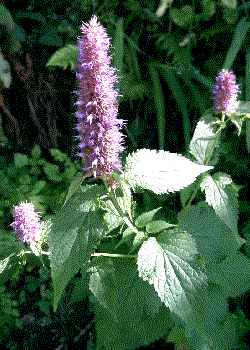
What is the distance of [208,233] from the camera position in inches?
67.7

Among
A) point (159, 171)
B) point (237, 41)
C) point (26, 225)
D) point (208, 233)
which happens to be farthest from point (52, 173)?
point (159, 171)

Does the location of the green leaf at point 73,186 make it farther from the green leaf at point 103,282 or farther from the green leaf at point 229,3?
the green leaf at point 229,3

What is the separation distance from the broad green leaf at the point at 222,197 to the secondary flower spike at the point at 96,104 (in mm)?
518

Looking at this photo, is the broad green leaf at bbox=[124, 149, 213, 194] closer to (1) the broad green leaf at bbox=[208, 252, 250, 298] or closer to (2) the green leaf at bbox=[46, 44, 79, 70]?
(1) the broad green leaf at bbox=[208, 252, 250, 298]

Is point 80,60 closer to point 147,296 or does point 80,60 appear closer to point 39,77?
point 147,296

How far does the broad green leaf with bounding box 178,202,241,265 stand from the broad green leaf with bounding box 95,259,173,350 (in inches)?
11.8

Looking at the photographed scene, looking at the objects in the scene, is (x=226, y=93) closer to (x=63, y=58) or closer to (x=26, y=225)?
(x=26, y=225)

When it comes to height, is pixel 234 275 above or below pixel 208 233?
below

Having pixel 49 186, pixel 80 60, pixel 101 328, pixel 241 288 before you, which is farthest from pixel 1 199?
pixel 80 60

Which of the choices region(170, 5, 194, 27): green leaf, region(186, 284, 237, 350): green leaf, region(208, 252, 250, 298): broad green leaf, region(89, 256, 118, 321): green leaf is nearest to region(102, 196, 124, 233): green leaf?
region(89, 256, 118, 321): green leaf

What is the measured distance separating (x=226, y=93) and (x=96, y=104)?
72 cm

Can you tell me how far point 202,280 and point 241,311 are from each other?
1.33 m

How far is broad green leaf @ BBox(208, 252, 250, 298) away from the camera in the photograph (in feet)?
5.85

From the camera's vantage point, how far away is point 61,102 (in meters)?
2.99
